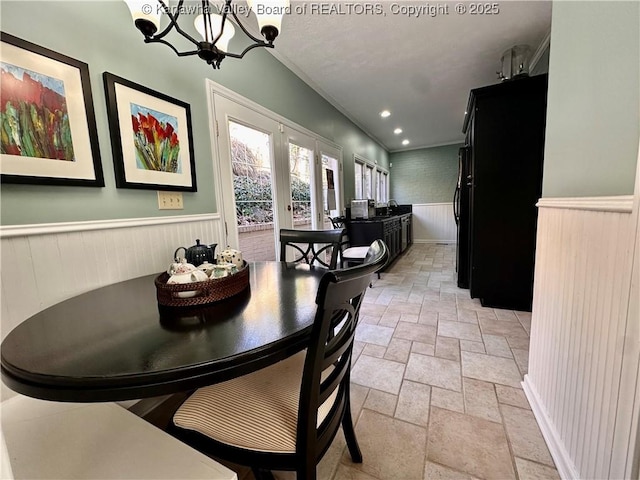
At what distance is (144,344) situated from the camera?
671 mm

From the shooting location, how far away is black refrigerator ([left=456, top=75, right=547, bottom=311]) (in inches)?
94.4

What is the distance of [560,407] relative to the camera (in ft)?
3.63

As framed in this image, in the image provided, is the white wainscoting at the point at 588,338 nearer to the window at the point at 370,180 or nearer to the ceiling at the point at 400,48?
the ceiling at the point at 400,48

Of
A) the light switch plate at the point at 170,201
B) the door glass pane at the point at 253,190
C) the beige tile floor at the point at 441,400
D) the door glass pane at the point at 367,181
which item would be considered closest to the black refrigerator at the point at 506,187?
the beige tile floor at the point at 441,400

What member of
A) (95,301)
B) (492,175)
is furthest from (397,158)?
(95,301)

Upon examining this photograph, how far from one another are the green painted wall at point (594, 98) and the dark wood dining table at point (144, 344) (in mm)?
1077

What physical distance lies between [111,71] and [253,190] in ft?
4.09

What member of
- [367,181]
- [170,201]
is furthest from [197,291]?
[367,181]

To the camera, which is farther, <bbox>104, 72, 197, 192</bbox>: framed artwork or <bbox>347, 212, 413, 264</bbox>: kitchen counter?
<bbox>347, 212, 413, 264</bbox>: kitchen counter

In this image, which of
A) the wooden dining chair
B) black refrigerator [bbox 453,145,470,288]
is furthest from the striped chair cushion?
black refrigerator [bbox 453,145,470,288]

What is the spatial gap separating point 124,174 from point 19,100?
0.44m

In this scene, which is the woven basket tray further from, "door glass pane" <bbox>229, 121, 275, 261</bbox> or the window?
the window

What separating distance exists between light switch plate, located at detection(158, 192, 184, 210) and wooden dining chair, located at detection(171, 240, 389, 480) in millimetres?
1194

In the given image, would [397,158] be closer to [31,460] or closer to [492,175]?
[492,175]
